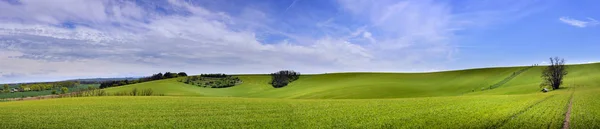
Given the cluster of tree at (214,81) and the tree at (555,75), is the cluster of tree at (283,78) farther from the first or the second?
the tree at (555,75)

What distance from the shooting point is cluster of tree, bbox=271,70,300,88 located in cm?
9312

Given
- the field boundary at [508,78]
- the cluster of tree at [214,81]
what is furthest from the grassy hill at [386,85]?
the cluster of tree at [214,81]

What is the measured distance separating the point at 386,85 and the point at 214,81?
5156 centimetres

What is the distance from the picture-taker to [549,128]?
17016 millimetres

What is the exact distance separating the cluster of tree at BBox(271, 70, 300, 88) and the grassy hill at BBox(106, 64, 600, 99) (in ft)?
6.71

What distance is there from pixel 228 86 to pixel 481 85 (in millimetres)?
58829

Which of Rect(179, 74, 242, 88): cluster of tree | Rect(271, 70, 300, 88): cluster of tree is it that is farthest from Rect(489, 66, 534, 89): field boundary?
Rect(179, 74, 242, 88): cluster of tree

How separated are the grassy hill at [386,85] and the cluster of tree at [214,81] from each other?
3573 millimetres

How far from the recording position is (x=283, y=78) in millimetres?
97812

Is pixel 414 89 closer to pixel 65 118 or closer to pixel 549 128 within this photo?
pixel 549 128

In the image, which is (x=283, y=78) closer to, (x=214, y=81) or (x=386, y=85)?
(x=214, y=81)

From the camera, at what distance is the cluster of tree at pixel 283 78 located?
93125mm

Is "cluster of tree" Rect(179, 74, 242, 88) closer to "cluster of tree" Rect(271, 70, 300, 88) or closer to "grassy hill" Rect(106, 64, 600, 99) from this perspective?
"grassy hill" Rect(106, 64, 600, 99)

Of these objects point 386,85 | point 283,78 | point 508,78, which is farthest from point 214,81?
point 508,78
